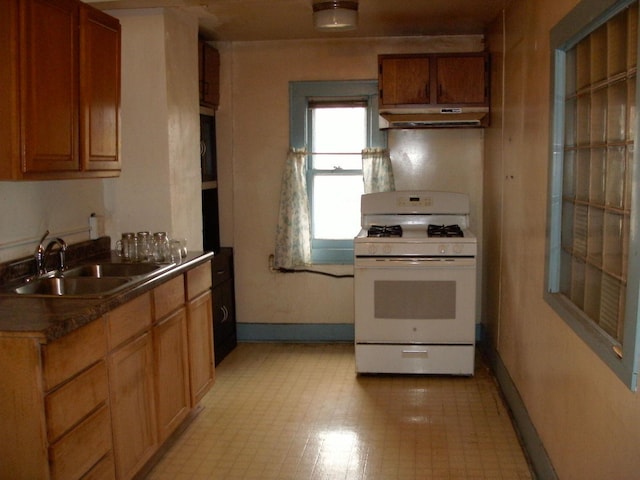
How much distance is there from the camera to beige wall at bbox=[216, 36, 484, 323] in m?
4.98

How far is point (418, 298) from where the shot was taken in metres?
4.25

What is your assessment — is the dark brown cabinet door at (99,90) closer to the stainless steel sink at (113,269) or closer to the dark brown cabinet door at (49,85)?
the dark brown cabinet door at (49,85)

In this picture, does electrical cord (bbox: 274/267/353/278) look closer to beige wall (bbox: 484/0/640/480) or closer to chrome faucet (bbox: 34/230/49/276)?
beige wall (bbox: 484/0/640/480)

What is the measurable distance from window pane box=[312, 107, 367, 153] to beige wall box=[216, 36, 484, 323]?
226mm

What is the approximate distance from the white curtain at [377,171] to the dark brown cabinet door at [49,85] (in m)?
2.47

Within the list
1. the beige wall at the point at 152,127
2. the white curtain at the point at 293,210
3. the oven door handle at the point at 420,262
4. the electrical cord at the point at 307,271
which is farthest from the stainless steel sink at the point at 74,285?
the electrical cord at the point at 307,271

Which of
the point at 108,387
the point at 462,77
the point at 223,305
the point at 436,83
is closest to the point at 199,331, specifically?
the point at 108,387

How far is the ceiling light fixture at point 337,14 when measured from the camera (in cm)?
386

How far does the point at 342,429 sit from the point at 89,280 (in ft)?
4.92

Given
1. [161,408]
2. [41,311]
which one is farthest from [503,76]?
[41,311]

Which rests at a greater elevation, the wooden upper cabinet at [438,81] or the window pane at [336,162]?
the wooden upper cabinet at [438,81]

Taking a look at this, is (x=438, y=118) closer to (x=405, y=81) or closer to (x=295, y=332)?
(x=405, y=81)

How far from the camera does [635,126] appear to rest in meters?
1.73

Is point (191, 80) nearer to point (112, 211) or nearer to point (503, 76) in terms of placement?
point (112, 211)
